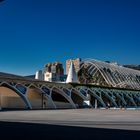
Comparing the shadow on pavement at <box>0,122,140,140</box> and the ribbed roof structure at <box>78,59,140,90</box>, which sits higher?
the ribbed roof structure at <box>78,59,140,90</box>

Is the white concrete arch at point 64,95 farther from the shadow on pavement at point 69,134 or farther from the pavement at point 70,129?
the shadow on pavement at point 69,134

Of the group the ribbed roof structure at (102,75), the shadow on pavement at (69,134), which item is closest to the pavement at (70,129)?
the shadow on pavement at (69,134)

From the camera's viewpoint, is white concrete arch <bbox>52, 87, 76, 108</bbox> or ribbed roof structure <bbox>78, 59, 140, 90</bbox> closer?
white concrete arch <bbox>52, 87, 76, 108</bbox>

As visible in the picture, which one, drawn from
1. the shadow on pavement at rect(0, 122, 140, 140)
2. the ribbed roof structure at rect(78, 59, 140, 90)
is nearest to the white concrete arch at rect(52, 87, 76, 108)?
the ribbed roof structure at rect(78, 59, 140, 90)

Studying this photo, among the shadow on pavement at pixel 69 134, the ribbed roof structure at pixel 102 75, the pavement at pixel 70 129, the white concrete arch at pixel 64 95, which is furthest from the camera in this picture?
the ribbed roof structure at pixel 102 75

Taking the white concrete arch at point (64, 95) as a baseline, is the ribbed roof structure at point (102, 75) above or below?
above

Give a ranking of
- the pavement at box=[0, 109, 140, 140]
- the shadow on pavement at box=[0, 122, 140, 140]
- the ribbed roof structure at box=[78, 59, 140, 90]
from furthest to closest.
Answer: the ribbed roof structure at box=[78, 59, 140, 90], the pavement at box=[0, 109, 140, 140], the shadow on pavement at box=[0, 122, 140, 140]

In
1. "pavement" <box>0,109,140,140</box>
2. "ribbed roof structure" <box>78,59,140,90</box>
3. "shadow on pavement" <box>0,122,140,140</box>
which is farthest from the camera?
"ribbed roof structure" <box>78,59,140,90</box>

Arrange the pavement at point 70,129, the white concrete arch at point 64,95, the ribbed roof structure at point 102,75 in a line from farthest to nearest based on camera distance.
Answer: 1. the ribbed roof structure at point 102,75
2. the white concrete arch at point 64,95
3. the pavement at point 70,129

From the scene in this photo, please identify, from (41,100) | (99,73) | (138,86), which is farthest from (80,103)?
(138,86)

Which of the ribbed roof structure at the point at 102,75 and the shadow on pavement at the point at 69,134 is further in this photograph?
the ribbed roof structure at the point at 102,75

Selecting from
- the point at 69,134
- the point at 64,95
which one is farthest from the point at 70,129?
the point at 64,95

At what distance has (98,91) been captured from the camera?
265 ft

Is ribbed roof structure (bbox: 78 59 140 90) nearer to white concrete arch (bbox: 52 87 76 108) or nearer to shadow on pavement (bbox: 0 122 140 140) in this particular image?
white concrete arch (bbox: 52 87 76 108)
